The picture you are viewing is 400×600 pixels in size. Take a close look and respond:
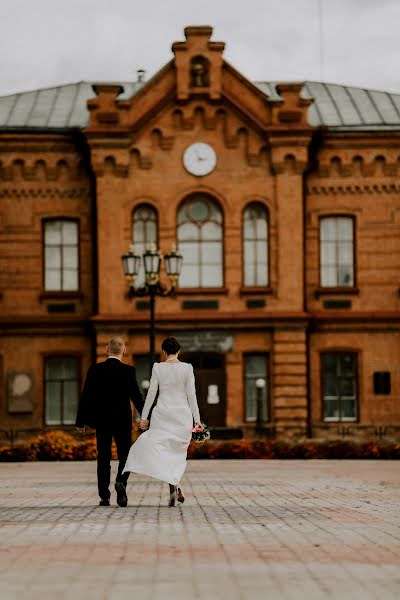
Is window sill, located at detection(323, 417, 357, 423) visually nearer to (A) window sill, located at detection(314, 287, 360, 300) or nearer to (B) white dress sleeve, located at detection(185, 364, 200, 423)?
(A) window sill, located at detection(314, 287, 360, 300)

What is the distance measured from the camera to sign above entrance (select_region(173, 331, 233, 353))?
120 feet

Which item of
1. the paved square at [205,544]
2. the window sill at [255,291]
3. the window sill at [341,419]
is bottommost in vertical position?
the paved square at [205,544]

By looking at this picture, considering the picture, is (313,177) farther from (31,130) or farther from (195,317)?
(31,130)

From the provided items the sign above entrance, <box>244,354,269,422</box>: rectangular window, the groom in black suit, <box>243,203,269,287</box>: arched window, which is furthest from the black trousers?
<box>243,203,269,287</box>: arched window

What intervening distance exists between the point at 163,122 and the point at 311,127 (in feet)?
14.2

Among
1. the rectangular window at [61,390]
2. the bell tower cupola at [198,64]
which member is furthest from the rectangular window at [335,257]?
the rectangular window at [61,390]

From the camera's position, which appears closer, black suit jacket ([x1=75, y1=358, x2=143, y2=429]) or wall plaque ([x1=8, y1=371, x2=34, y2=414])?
black suit jacket ([x1=75, y1=358, x2=143, y2=429])

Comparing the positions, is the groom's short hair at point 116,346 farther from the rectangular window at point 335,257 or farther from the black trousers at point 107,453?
the rectangular window at point 335,257

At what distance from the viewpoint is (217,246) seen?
122ft

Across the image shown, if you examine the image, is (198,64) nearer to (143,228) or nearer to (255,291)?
(143,228)

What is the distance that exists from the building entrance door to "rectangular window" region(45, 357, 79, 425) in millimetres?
3665

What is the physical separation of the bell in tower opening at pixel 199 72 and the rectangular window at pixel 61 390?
8.98 meters

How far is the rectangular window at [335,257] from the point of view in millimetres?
38000

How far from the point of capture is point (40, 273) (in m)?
37.9
